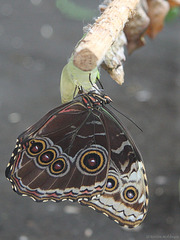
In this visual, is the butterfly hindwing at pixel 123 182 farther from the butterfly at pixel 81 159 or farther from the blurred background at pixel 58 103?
the blurred background at pixel 58 103

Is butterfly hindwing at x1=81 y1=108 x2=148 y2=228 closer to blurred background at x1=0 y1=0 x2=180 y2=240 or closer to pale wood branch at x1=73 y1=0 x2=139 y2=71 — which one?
pale wood branch at x1=73 y1=0 x2=139 y2=71

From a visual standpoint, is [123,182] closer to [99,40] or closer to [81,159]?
[81,159]

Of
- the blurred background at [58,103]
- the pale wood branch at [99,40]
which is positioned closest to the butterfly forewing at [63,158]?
the pale wood branch at [99,40]

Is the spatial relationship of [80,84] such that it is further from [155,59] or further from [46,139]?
[155,59]

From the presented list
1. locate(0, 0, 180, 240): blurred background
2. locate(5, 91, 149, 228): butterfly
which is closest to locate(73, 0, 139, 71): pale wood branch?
locate(5, 91, 149, 228): butterfly

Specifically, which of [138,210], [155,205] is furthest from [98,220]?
[138,210]

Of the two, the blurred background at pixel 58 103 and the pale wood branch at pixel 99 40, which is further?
the blurred background at pixel 58 103
